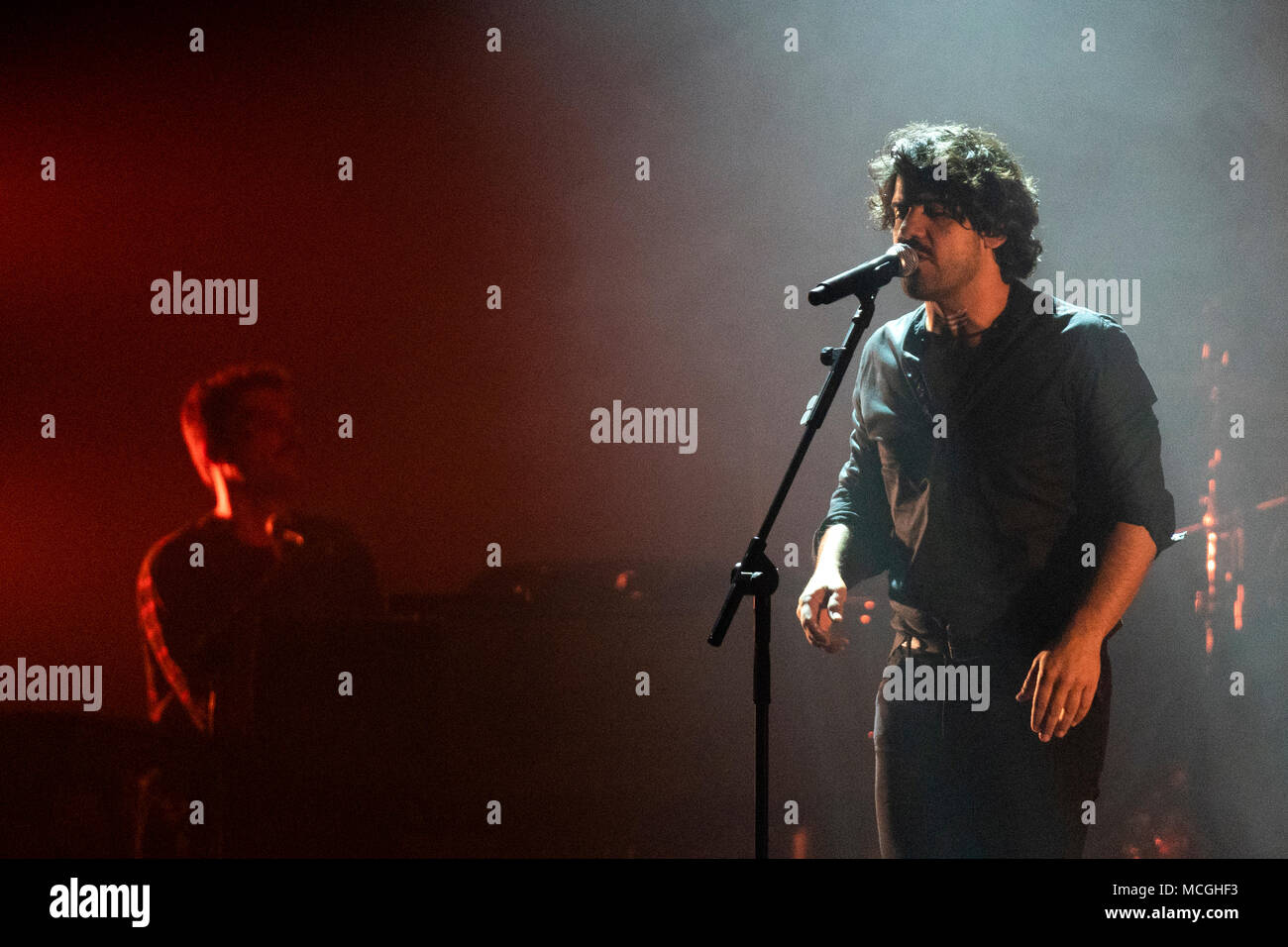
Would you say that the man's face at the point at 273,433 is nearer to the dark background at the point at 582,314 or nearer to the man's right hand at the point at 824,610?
the dark background at the point at 582,314

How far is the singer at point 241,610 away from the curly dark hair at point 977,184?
1.66 metres

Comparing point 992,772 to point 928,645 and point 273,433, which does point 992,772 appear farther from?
point 273,433

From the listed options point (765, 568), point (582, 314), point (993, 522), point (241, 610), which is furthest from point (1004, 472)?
point (241, 610)

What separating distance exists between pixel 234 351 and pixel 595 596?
3.80 ft

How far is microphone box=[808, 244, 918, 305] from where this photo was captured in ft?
5.87

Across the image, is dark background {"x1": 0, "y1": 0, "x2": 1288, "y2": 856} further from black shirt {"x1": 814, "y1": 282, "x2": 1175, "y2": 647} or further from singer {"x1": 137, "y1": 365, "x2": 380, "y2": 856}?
black shirt {"x1": 814, "y1": 282, "x2": 1175, "y2": 647}

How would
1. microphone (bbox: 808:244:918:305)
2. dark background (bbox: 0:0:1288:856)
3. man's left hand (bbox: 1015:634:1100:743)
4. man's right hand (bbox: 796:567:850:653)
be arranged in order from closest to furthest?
microphone (bbox: 808:244:918:305) < man's left hand (bbox: 1015:634:1100:743) < man's right hand (bbox: 796:567:850:653) < dark background (bbox: 0:0:1288:856)

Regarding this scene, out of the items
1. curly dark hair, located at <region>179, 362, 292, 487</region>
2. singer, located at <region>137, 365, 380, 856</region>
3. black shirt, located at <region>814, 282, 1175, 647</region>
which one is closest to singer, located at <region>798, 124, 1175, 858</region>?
black shirt, located at <region>814, 282, 1175, 647</region>

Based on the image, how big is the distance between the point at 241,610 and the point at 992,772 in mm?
1905

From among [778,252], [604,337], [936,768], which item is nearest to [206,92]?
[604,337]

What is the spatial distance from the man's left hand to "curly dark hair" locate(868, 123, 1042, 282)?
82 cm

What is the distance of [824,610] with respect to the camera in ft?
7.14

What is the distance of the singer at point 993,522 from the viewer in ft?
6.84

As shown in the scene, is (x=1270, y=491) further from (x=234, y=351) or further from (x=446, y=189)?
(x=234, y=351)
